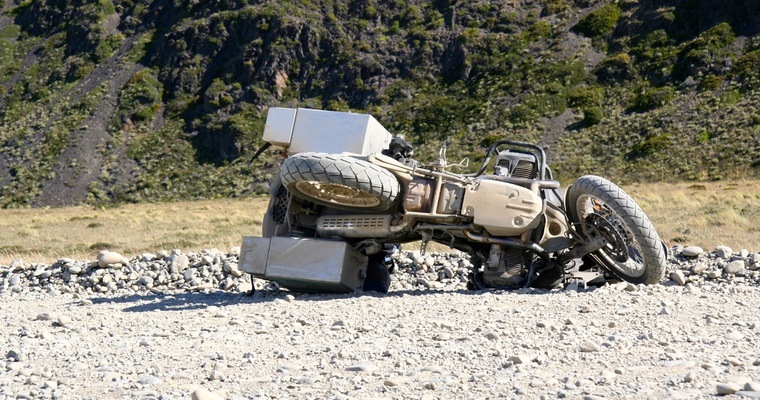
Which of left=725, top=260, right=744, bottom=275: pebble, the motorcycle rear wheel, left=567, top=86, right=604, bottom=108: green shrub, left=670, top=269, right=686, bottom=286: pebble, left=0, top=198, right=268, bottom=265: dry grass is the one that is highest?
the motorcycle rear wheel

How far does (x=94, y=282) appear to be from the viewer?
13.1 metres

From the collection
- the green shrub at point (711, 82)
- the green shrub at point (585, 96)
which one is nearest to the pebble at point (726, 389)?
the green shrub at point (711, 82)

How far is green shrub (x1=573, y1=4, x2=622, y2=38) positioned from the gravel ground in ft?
184

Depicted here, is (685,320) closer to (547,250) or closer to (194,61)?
(547,250)

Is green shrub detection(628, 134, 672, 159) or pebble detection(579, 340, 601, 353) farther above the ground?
pebble detection(579, 340, 601, 353)

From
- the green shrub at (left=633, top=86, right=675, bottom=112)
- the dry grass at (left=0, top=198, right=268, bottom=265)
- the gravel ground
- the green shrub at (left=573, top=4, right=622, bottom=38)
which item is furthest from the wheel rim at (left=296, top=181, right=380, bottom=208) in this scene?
the green shrub at (left=573, top=4, right=622, bottom=38)

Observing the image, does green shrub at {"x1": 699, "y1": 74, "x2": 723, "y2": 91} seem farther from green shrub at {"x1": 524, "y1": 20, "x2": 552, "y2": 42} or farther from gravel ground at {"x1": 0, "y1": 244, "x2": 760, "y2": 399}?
gravel ground at {"x1": 0, "y1": 244, "x2": 760, "y2": 399}

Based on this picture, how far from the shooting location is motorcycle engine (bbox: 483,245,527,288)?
395 inches

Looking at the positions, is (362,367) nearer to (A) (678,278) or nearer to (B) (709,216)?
(A) (678,278)

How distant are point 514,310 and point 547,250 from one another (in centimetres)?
234

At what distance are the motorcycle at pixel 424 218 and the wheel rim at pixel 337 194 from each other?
13mm

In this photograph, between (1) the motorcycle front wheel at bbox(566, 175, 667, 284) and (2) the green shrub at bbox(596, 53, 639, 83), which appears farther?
(2) the green shrub at bbox(596, 53, 639, 83)

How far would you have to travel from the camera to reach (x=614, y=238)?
385 inches

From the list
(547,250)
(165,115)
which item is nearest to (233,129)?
(165,115)
